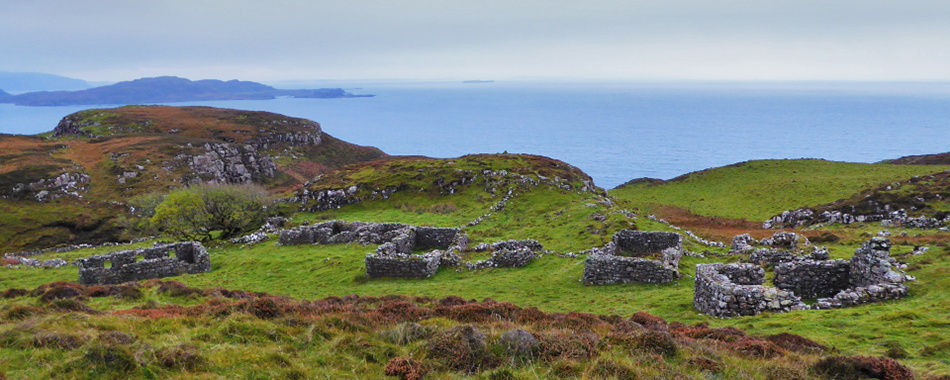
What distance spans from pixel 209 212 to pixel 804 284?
4403 cm

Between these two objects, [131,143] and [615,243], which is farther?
[131,143]

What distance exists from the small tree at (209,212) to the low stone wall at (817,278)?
41.3 meters

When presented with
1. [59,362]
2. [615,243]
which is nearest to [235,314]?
[59,362]

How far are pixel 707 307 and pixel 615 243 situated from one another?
11.1 m

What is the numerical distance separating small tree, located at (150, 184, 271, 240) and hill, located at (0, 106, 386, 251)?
15156mm

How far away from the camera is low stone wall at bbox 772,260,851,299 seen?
17859 mm

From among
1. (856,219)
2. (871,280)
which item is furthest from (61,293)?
(856,219)

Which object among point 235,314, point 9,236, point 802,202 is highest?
point 235,314

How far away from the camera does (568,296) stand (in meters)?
20.3

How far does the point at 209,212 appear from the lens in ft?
130

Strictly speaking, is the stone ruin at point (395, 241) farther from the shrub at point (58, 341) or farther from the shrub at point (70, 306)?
the shrub at point (58, 341)

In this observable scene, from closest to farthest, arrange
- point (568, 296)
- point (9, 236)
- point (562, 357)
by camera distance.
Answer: point (562, 357) < point (568, 296) < point (9, 236)

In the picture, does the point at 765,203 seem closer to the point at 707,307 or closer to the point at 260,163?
the point at 707,307

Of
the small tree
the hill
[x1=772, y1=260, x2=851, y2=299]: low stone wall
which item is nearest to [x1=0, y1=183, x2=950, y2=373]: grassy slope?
[x1=772, y1=260, x2=851, y2=299]: low stone wall
